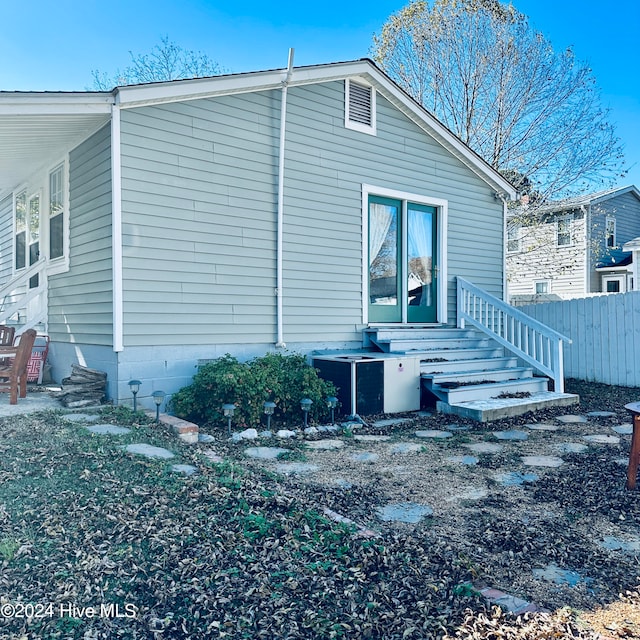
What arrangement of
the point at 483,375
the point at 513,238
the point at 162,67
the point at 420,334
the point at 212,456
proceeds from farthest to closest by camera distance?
the point at 162,67
the point at 513,238
the point at 420,334
the point at 483,375
the point at 212,456

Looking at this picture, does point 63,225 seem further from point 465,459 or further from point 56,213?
point 465,459

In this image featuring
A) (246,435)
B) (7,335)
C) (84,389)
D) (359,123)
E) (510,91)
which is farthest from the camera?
(510,91)

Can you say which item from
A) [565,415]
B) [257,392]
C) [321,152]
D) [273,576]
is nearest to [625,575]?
[273,576]

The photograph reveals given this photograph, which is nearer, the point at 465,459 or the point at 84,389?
the point at 465,459

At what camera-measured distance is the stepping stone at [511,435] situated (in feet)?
17.0

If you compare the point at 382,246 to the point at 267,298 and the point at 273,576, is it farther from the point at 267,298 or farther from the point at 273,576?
the point at 273,576

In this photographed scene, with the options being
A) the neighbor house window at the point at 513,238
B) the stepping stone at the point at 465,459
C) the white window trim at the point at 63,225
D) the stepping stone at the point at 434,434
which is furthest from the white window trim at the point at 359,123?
the neighbor house window at the point at 513,238

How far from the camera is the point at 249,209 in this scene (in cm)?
645

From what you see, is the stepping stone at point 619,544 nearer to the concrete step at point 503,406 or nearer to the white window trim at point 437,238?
the concrete step at point 503,406

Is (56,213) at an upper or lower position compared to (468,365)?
upper

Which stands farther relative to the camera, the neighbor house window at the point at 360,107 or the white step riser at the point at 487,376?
the neighbor house window at the point at 360,107

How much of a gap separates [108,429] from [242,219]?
2976 mm

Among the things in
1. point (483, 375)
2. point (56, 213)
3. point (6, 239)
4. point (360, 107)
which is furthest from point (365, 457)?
point (6, 239)

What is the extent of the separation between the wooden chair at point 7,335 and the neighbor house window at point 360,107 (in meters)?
5.40
